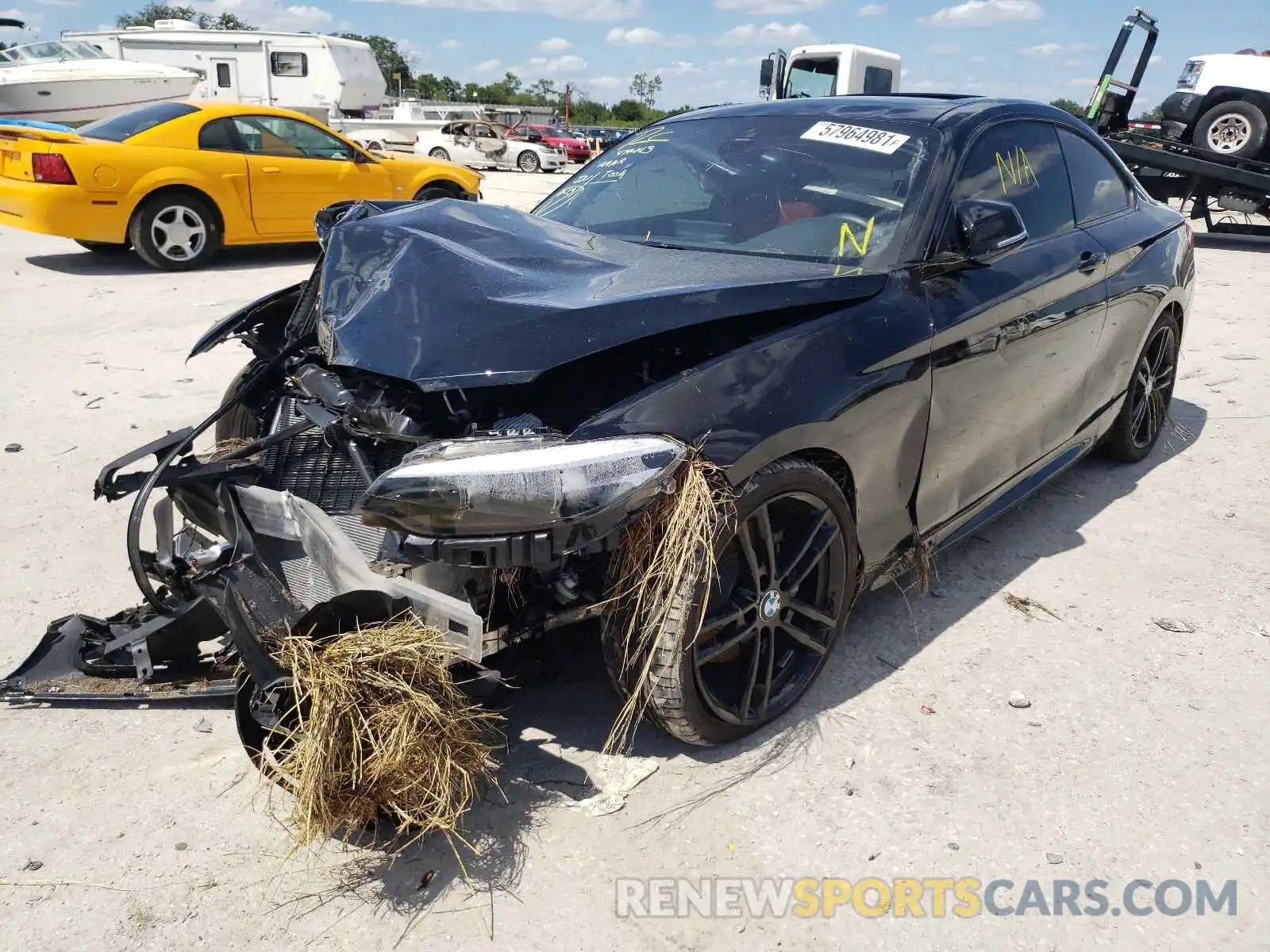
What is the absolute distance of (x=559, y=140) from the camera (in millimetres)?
34531

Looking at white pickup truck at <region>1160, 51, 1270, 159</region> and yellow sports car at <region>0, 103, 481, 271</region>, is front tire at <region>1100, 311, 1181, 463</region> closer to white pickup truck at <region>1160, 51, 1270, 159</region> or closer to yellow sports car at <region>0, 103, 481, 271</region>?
yellow sports car at <region>0, 103, 481, 271</region>

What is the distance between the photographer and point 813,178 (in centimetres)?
331

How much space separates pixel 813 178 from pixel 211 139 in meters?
8.02

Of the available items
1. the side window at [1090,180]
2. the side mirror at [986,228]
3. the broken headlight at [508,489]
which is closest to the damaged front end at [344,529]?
the broken headlight at [508,489]

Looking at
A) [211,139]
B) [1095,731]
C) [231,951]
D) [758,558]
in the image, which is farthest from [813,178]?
[211,139]

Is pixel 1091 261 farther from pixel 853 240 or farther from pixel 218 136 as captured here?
pixel 218 136

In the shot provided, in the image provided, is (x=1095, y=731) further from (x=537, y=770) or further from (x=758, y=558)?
(x=537, y=770)

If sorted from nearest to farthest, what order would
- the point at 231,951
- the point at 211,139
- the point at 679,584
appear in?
the point at 231,951 → the point at 679,584 → the point at 211,139

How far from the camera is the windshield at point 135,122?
907cm

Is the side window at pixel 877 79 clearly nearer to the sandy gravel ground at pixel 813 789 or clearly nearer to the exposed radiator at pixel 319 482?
the sandy gravel ground at pixel 813 789

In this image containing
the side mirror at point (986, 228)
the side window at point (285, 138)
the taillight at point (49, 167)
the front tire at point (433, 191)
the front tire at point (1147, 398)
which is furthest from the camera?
the front tire at point (433, 191)

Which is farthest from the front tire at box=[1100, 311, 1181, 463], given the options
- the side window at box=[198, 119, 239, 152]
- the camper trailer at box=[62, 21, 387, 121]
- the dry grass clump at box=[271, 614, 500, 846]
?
the camper trailer at box=[62, 21, 387, 121]

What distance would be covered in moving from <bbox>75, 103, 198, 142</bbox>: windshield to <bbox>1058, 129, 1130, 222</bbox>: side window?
27.3 feet

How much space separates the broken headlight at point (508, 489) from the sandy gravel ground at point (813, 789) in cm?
83
